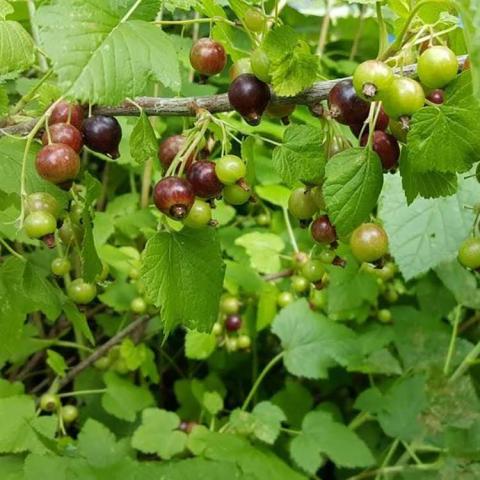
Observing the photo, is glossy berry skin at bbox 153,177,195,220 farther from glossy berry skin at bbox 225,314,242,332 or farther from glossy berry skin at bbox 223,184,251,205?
glossy berry skin at bbox 225,314,242,332

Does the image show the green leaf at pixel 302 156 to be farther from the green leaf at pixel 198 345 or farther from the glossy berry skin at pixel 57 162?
the green leaf at pixel 198 345

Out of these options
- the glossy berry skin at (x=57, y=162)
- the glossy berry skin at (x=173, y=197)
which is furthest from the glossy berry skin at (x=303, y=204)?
the glossy berry skin at (x=57, y=162)

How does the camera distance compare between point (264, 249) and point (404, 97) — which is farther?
point (264, 249)

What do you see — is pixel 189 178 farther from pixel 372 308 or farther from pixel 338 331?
pixel 372 308

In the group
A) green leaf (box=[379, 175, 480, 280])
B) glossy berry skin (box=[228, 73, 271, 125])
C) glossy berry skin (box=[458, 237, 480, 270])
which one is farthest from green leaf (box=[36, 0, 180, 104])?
green leaf (box=[379, 175, 480, 280])

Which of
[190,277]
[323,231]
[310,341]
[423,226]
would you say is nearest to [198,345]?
[310,341]

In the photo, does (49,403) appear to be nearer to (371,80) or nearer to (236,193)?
(236,193)

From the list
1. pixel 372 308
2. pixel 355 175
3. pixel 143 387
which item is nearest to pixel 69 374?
pixel 143 387
